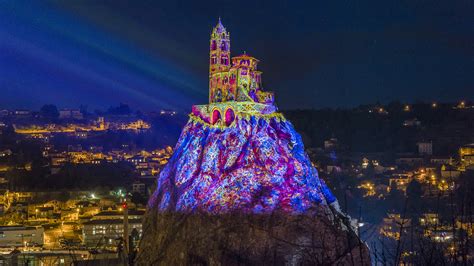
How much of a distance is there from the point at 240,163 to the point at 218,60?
772 centimetres

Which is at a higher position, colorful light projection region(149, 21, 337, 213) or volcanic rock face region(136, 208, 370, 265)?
colorful light projection region(149, 21, 337, 213)

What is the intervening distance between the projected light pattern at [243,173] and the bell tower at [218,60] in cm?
231

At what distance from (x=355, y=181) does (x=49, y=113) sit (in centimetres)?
8990

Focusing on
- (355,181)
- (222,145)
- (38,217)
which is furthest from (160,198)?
(355,181)

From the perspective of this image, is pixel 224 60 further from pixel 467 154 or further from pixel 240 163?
pixel 467 154

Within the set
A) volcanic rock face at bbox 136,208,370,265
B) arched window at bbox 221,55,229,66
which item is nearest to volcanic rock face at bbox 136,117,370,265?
volcanic rock face at bbox 136,208,370,265

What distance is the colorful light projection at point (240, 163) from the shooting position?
3753 centimetres

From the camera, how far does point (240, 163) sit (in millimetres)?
39000

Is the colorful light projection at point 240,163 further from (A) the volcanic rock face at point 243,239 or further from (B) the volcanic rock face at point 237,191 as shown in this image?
(A) the volcanic rock face at point 243,239

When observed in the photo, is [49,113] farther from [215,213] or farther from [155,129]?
[215,213]

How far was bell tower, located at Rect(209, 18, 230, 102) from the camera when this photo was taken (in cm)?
4275

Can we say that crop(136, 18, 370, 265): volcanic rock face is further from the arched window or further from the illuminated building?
the illuminated building

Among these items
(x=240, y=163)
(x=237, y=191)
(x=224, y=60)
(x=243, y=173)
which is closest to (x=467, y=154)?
(x=224, y=60)

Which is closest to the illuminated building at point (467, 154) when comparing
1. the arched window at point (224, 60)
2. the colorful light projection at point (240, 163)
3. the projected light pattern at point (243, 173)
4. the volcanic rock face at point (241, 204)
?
the colorful light projection at point (240, 163)
